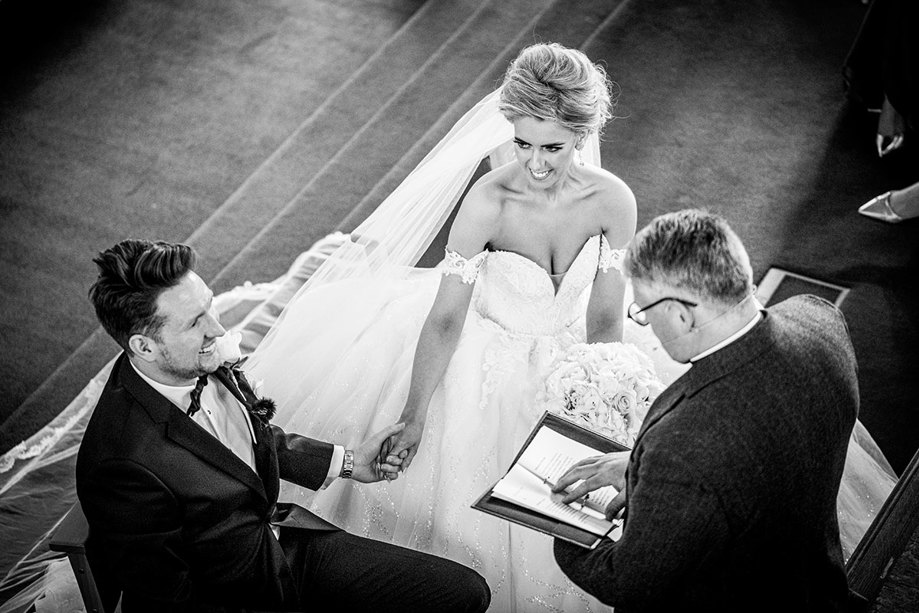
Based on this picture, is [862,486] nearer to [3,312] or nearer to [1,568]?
[1,568]

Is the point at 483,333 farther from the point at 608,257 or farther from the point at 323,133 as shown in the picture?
the point at 323,133

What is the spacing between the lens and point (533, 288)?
2.98 meters

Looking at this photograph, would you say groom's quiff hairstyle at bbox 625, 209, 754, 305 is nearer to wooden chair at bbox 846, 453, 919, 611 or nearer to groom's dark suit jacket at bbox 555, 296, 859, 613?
groom's dark suit jacket at bbox 555, 296, 859, 613

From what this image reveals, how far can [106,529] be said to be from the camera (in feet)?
7.00

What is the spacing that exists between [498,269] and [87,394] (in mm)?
1982

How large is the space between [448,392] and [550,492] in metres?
0.75

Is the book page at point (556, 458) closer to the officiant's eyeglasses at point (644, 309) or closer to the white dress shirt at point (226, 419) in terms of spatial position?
the officiant's eyeglasses at point (644, 309)

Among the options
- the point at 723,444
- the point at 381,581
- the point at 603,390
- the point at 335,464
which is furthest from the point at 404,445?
the point at 723,444

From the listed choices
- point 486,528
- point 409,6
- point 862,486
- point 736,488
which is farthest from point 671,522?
point 409,6

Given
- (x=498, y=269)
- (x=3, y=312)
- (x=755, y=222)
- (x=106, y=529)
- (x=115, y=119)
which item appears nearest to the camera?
(x=106, y=529)

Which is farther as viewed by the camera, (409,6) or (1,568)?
(409,6)

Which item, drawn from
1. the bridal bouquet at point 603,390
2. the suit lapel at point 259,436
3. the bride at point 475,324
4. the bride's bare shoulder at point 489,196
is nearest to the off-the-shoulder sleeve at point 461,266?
the bride at point 475,324

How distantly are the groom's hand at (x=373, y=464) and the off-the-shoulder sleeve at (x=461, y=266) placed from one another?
557 mm

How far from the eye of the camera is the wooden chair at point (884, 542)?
2.36 metres
